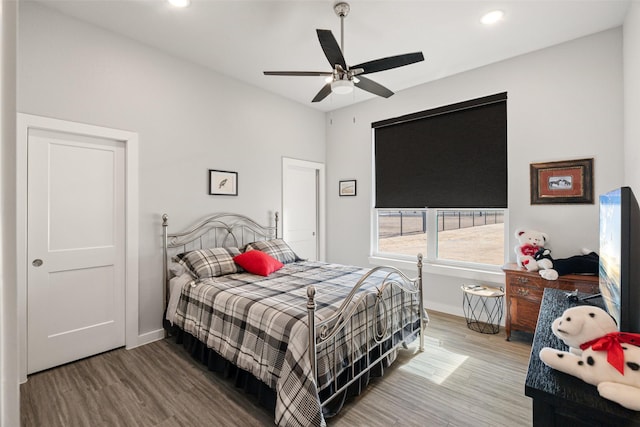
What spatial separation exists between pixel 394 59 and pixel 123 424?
3.16m

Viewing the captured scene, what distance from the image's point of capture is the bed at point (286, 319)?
182cm

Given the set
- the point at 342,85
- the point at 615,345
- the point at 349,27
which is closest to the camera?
the point at 615,345

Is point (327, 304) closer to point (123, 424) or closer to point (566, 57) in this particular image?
point (123, 424)

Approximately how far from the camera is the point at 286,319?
198 cm

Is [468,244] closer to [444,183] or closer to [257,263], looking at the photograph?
[444,183]

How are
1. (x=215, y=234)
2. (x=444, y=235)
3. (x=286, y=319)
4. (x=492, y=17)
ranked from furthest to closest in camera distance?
(x=444, y=235) → (x=215, y=234) → (x=492, y=17) → (x=286, y=319)

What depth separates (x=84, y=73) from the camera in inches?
107

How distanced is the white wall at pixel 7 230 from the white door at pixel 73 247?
2.85 metres

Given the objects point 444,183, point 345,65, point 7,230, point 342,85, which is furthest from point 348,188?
point 7,230

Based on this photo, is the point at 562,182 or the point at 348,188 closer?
the point at 562,182

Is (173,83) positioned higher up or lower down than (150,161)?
higher up

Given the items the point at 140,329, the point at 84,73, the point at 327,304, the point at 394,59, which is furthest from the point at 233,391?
the point at 84,73

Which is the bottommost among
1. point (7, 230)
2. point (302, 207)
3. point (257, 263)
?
point (257, 263)

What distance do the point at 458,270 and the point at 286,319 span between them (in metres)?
2.63
